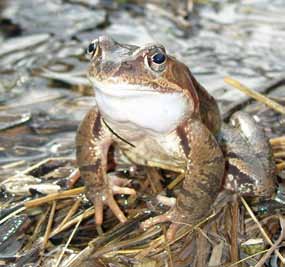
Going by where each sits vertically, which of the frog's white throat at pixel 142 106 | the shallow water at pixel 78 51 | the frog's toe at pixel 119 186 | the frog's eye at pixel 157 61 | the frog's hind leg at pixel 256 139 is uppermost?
the frog's eye at pixel 157 61

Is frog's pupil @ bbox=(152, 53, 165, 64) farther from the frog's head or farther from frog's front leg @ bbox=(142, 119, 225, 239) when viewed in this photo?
frog's front leg @ bbox=(142, 119, 225, 239)

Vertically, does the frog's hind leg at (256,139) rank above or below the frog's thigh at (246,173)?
above

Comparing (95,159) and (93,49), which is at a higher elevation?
(93,49)

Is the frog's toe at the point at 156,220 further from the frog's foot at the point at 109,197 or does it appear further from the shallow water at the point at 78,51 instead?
the shallow water at the point at 78,51

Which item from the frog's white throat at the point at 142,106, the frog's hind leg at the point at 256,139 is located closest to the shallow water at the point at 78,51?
the frog's hind leg at the point at 256,139

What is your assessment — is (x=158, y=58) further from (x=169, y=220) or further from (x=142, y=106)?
(x=169, y=220)

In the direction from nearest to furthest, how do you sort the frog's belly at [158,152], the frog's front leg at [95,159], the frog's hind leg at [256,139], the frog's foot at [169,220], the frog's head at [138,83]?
the frog's head at [138,83] → the frog's foot at [169,220] → the frog's belly at [158,152] → the frog's front leg at [95,159] → the frog's hind leg at [256,139]

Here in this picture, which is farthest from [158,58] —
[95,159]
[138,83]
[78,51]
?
[78,51]

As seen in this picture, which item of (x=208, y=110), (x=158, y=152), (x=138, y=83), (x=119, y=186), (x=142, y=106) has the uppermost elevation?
(x=138, y=83)
